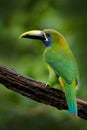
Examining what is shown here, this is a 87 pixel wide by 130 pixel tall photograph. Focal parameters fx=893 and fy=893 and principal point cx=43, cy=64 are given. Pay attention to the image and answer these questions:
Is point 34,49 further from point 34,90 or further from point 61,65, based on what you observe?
point 34,90

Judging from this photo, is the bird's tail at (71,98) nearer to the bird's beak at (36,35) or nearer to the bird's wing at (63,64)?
the bird's wing at (63,64)

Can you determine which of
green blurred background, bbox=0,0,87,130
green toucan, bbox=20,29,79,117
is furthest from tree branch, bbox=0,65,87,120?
green blurred background, bbox=0,0,87,130

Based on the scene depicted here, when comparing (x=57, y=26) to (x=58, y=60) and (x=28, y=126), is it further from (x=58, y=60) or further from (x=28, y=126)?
(x=58, y=60)

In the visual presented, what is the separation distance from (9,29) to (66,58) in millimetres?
2906

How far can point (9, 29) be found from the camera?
9.63 m

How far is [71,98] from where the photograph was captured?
655cm

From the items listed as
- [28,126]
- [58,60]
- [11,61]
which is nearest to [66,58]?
[58,60]

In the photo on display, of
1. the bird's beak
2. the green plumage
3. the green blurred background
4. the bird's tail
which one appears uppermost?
the bird's beak

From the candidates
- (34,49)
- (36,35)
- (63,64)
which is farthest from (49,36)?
(34,49)

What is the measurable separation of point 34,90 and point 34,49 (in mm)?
3060

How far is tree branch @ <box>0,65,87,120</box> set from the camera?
656 cm

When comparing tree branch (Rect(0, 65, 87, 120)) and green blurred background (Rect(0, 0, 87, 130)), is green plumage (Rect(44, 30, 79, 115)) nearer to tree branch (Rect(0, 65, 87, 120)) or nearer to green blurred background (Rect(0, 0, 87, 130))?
tree branch (Rect(0, 65, 87, 120))

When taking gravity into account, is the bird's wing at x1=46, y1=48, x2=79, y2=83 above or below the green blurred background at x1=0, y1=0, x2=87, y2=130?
above

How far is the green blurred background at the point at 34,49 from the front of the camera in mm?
8391
